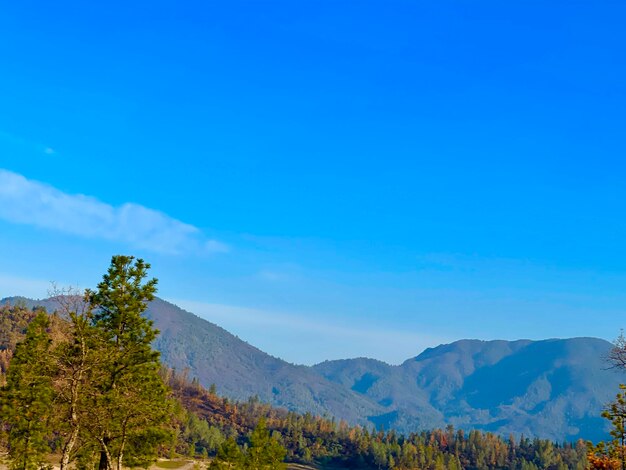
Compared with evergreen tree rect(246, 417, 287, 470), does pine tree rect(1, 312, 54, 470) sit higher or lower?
higher

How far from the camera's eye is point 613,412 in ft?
69.2

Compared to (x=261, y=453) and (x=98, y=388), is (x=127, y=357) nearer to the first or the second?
(x=98, y=388)

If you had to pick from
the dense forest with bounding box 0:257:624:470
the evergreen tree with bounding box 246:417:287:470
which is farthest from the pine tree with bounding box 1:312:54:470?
the evergreen tree with bounding box 246:417:287:470

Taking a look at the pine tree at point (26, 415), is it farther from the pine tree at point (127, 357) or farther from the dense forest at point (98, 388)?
the pine tree at point (127, 357)

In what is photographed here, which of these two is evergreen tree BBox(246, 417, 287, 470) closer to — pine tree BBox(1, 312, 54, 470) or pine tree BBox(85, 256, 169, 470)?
pine tree BBox(1, 312, 54, 470)

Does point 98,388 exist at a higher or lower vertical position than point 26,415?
higher

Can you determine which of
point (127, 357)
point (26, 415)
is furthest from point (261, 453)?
point (127, 357)

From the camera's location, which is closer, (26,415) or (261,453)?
(26,415)

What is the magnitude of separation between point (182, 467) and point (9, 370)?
135 meters

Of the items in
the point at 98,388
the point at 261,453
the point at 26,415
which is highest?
the point at 98,388

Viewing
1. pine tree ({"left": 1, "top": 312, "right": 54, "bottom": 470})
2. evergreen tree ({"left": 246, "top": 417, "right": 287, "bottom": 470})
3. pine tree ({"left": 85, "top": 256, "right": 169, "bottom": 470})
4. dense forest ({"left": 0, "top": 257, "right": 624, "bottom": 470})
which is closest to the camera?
dense forest ({"left": 0, "top": 257, "right": 624, "bottom": 470})

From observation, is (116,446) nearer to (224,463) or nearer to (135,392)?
(135,392)

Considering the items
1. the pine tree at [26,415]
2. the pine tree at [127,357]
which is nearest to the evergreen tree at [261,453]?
the pine tree at [26,415]

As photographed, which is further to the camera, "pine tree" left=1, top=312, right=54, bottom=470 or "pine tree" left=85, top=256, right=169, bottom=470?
"pine tree" left=1, top=312, right=54, bottom=470
